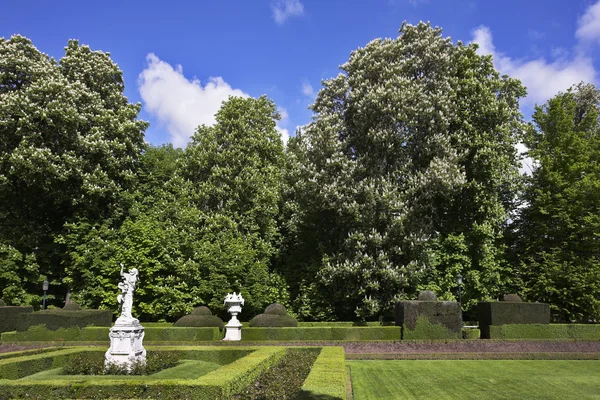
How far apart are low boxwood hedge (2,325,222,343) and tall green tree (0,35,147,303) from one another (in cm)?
796

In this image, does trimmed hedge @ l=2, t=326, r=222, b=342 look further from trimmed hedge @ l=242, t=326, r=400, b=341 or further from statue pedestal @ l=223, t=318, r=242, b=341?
trimmed hedge @ l=242, t=326, r=400, b=341

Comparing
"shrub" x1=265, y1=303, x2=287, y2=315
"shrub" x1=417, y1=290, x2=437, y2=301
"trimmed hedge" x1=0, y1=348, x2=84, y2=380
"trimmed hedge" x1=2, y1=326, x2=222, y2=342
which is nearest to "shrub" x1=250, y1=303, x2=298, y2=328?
"shrub" x1=265, y1=303, x2=287, y2=315

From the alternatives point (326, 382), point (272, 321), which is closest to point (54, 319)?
point (272, 321)

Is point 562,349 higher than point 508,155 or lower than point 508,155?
lower

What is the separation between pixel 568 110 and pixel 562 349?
66.1ft

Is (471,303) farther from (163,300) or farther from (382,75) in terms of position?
(163,300)

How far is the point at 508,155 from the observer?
1144 inches

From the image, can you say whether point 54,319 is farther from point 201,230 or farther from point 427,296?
point 427,296

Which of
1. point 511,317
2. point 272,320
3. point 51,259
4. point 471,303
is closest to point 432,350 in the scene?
point 511,317

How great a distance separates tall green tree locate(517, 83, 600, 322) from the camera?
28.8 m

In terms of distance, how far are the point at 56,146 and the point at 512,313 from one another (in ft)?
90.7

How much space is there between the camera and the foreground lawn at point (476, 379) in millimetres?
11789

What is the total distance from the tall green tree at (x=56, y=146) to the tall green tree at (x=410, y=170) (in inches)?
502

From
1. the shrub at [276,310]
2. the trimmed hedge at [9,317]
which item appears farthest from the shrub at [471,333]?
the trimmed hedge at [9,317]
